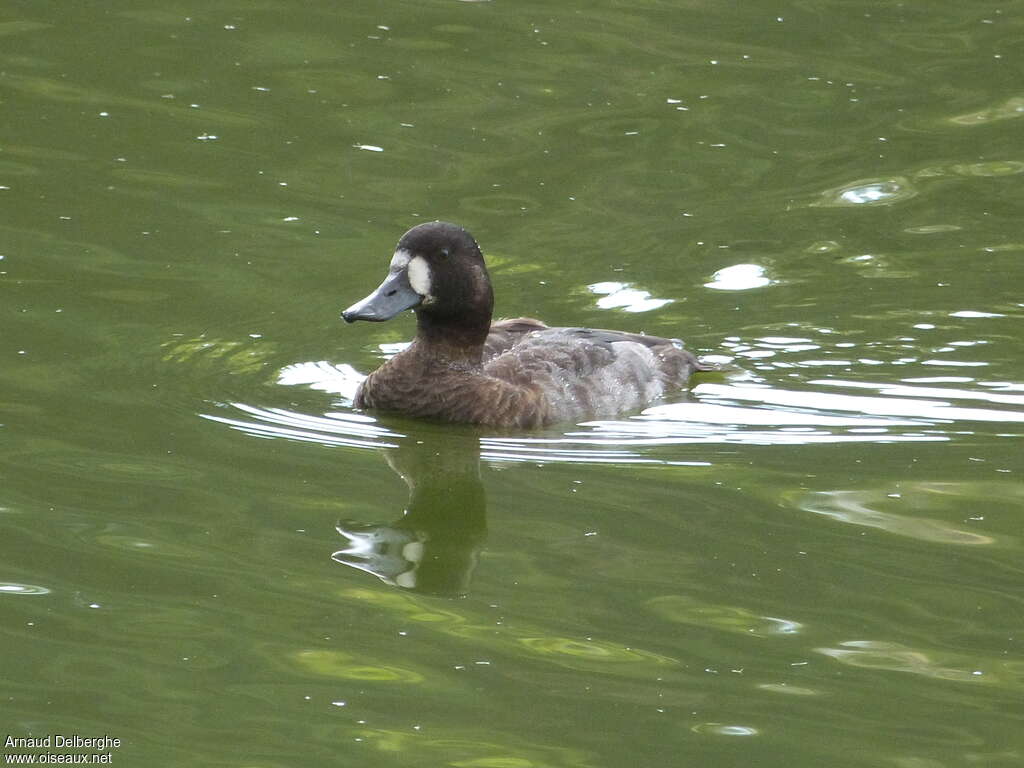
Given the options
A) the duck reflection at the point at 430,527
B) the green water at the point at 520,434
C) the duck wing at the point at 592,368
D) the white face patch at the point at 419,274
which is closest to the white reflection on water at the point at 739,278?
the green water at the point at 520,434

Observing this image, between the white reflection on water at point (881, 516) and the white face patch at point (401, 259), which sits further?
the white face patch at point (401, 259)

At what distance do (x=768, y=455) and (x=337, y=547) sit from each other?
253 centimetres

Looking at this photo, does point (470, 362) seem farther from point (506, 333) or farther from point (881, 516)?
point (881, 516)

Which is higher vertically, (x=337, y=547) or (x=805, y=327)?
(x=805, y=327)

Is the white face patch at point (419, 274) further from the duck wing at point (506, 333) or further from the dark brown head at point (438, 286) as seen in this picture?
the duck wing at point (506, 333)

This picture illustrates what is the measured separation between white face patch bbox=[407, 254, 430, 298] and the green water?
2.44 feet

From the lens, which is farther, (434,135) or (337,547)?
(434,135)

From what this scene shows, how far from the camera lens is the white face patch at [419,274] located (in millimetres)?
9984

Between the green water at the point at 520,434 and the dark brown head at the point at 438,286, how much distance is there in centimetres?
66

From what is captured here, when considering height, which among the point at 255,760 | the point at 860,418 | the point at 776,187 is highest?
the point at 776,187

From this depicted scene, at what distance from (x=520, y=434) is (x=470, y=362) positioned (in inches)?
25.8

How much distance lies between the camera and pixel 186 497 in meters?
8.14

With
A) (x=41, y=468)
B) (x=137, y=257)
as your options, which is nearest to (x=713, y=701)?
(x=41, y=468)

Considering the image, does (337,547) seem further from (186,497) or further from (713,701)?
(713,701)
